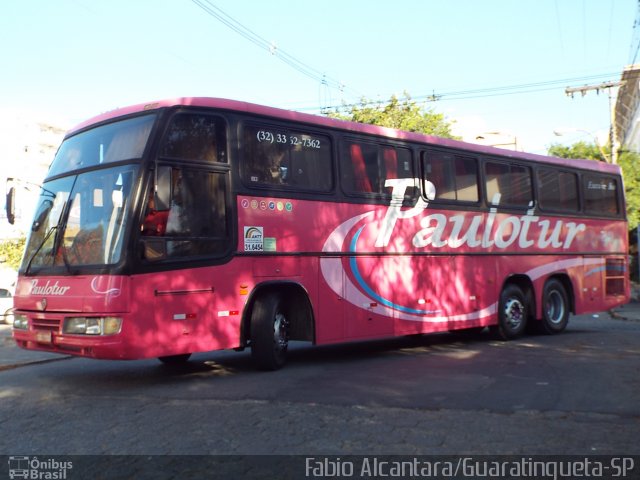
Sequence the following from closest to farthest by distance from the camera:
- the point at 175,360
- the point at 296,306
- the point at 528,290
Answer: the point at 296,306
the point at 175,360
the point at 528,290

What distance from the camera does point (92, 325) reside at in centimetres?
700

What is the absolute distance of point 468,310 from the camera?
11.4 metres

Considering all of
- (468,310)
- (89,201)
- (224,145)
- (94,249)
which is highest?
(224,145)

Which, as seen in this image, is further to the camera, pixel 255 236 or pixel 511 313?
pixel 511 313

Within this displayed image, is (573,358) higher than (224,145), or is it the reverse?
(224,145)

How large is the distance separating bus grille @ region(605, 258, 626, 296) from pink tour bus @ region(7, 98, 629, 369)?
3551 millimetres

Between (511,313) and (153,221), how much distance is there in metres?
7.85

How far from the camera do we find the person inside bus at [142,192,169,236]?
283 inches

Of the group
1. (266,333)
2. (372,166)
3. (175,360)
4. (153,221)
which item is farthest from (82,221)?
(372,166)

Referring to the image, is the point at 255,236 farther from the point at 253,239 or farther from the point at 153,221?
the point at 153,221

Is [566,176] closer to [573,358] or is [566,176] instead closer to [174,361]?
[573,358]

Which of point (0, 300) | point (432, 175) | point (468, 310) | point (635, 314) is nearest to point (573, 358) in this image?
point (468, 310)

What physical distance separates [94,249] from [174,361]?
2763mm

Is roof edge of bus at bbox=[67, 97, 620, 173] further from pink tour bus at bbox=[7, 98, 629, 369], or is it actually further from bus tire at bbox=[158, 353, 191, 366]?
bus tire at bbox=[158, 353, 191, 366]
